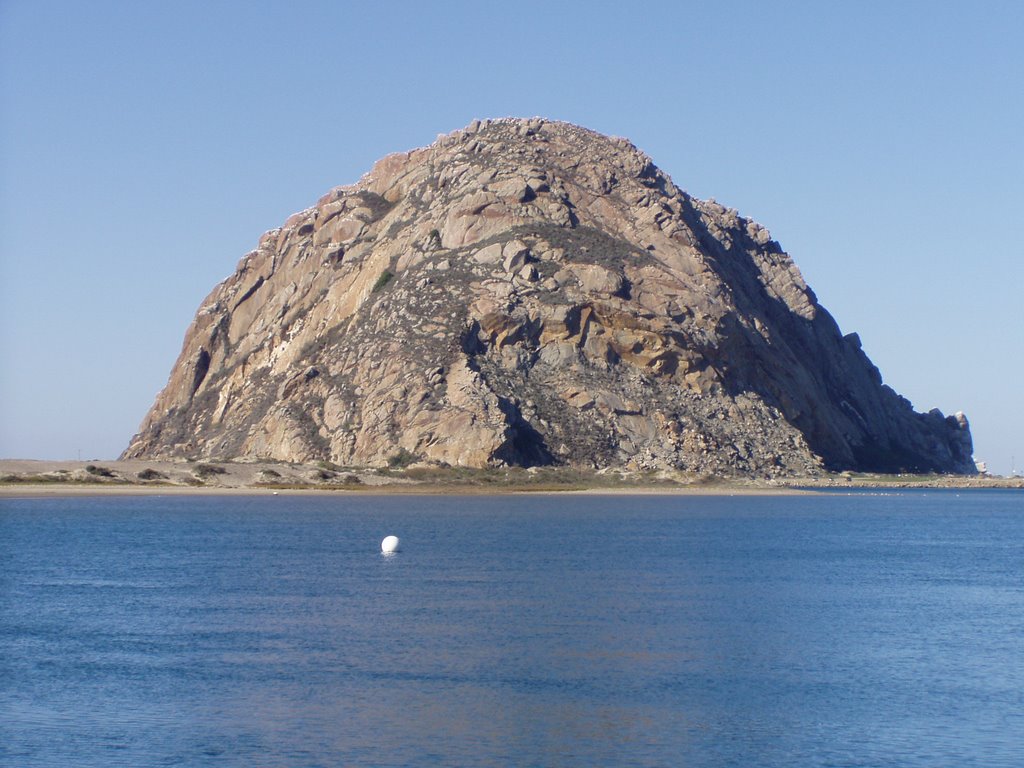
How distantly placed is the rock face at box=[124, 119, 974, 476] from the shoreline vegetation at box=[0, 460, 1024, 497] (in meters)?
1.97

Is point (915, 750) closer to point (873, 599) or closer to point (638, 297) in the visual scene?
point (873, 599)

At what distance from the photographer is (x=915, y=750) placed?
2688cm

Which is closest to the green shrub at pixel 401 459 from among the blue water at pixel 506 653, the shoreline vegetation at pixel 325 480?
the shoreline vegetation at pixel 325 480

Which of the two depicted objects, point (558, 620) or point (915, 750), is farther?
point (558, 620)

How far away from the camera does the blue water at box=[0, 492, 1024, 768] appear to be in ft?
89.4

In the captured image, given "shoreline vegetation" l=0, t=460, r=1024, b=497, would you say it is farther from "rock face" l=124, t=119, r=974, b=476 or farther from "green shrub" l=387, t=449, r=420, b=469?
"rock face" l=124, t=119, r=974, b=476

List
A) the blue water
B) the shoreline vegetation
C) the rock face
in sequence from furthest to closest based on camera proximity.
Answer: the rock face
the shoreline vegetation
the blue water

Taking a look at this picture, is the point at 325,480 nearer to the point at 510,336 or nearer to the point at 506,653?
the point at 510,336

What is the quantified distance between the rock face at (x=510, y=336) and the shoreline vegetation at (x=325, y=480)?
6.47 feet

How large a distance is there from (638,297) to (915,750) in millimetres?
119282

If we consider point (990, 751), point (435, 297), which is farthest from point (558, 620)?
point (435, 297)

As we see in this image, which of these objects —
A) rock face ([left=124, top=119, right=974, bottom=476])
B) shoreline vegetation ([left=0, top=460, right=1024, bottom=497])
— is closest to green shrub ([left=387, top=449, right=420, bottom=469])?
shoreline vegetation ([left=0, top=460, right=1024, bottom=497])

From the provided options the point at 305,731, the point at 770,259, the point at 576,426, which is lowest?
the point at 305,731

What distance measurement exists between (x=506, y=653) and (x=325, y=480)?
9229 cm
